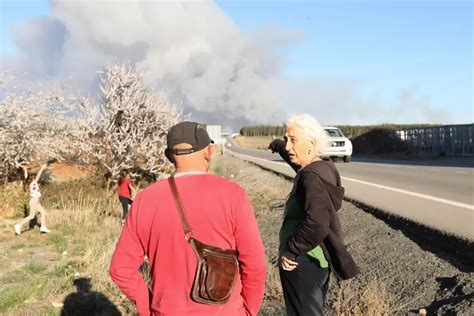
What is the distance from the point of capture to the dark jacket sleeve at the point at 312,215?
3.24 metres

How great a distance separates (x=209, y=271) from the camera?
8.36 ft

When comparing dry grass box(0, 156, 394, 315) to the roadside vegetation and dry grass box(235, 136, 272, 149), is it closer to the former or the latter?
the roadside vegetation

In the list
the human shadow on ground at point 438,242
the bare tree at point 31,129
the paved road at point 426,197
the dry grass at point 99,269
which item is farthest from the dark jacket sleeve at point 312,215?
the bare tree at point 31,129

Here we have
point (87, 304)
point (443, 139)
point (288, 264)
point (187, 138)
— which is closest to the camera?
point (187, 138)

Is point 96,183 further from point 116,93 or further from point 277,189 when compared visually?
point 277,189

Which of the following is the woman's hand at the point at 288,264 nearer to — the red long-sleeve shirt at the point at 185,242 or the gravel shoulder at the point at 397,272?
the red long-sleeve shirt at the point at 185,242

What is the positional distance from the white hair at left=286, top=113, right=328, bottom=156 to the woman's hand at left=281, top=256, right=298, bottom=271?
2.28ft

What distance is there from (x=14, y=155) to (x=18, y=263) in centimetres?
811

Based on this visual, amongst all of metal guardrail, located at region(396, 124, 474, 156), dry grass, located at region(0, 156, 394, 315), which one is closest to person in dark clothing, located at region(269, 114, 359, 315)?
dry grass, located at region(0, 156, 394, 315)

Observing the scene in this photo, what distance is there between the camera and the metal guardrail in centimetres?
3481

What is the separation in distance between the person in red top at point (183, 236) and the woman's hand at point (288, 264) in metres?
0.69

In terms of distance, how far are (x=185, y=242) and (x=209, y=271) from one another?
17 centimetres

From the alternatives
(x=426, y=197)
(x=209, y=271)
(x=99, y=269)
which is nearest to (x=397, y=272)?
(x=99, y=269)

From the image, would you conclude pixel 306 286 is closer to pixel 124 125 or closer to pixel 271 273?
pixel 271 273
